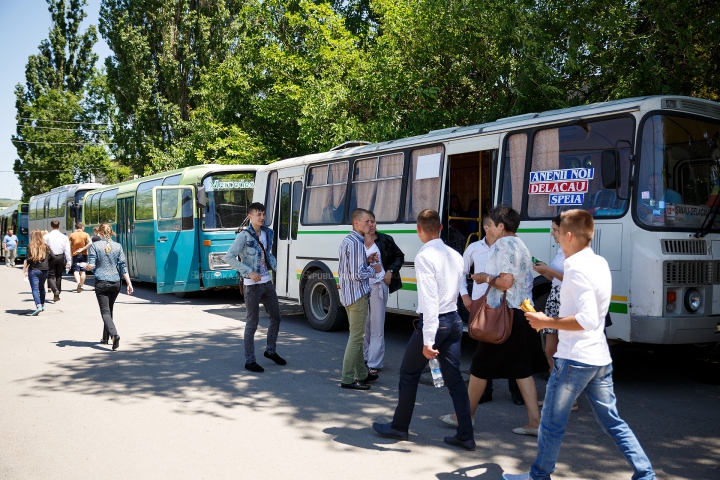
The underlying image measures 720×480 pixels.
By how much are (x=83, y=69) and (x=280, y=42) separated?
28.4 m

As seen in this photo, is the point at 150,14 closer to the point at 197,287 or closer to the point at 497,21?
the point at 197,287

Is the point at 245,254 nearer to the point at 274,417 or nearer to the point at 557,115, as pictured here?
the point at 274,417

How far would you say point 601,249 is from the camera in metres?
7.07

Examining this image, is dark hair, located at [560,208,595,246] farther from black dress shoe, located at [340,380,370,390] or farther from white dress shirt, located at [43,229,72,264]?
white dress shirt, located at [43,229,72,264]

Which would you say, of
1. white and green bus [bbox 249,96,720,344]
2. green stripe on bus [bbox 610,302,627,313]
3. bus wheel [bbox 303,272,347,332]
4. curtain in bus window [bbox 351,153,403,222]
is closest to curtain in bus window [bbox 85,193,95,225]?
bus wheel [bbox 303,272,347,332]

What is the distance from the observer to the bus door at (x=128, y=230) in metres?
18.8

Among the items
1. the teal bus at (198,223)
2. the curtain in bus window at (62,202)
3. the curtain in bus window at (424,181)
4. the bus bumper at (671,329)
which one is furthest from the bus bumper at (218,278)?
the curtain in bus window at (62,202)

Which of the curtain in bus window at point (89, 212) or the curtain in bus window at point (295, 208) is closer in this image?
the curtain in bus window at point (295, 208)

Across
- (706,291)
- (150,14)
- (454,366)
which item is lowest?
(454,366)

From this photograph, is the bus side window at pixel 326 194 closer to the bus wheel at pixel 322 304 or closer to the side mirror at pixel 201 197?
the bus wheel at pixel 322 304

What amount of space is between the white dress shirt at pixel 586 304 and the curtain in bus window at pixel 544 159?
3905 mm

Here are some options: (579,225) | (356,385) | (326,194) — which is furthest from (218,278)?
(579,225)

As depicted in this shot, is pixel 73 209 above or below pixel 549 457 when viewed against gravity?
above

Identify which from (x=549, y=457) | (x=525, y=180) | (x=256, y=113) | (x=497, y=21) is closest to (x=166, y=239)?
(x=256, y=113)
